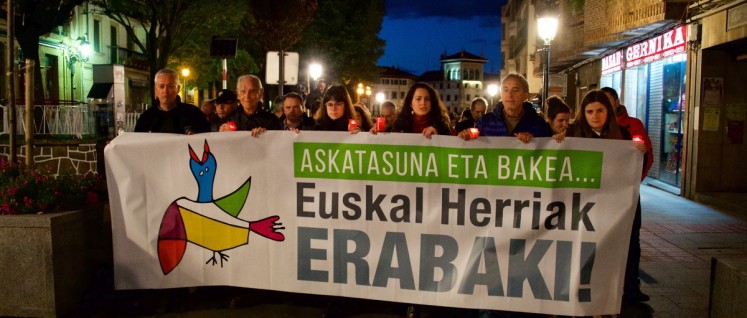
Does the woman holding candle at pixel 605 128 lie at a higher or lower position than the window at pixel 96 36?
lower

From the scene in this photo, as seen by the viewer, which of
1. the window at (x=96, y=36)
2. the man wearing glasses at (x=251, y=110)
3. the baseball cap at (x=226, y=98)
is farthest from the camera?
the window at (x=96, y=36)

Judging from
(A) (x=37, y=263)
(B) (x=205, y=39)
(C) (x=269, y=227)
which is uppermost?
(B) (x=205, y=39)

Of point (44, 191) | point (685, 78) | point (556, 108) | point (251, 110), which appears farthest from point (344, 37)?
point (44, 191)

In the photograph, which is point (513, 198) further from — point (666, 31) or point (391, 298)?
point (666, 31)

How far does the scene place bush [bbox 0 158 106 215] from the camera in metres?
4.69

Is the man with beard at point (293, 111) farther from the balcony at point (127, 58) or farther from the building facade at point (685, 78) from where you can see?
the balcony at point (127, 58)

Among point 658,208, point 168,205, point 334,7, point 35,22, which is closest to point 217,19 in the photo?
point 35,22

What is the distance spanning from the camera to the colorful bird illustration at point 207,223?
4750 mm

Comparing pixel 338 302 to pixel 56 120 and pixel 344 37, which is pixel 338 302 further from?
pixel 344 37

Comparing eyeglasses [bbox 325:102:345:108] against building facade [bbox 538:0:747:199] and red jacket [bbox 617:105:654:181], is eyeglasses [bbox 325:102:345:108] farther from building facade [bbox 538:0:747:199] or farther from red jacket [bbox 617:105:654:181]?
building facade [bbox 538:0:747:199]

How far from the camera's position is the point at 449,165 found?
14.4 feet

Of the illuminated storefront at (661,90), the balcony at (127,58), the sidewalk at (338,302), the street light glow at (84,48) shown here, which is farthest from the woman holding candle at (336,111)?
the balcony at (127,58)

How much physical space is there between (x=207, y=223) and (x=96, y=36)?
36.4m

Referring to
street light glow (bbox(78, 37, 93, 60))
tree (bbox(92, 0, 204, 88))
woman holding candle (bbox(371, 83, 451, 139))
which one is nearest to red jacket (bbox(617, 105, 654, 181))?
woman holding candle (bbox(371, 83, 451, 139))
